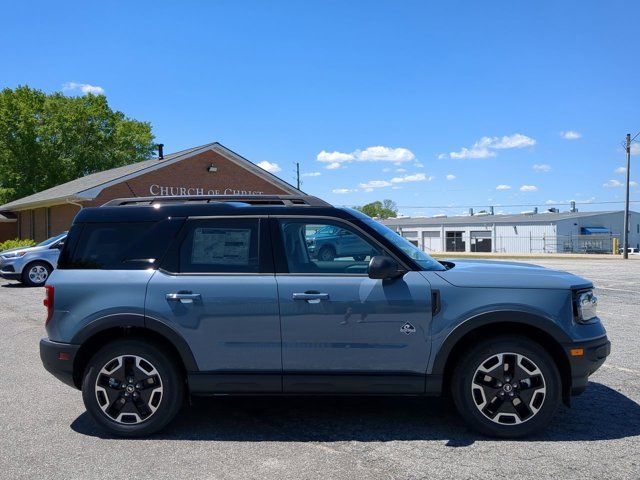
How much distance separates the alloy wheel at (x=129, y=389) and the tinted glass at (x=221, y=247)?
83 cm

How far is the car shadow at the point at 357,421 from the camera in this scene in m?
4.24

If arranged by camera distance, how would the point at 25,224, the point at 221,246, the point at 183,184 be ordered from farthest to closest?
the point at 25,224, the point at 183,184, the point at 221,246

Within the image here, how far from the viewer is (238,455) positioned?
390 cm

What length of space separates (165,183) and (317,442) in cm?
2290

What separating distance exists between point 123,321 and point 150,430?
2.87ft

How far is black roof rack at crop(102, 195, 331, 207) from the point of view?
4609mm

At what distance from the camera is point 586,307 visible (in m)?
4.23

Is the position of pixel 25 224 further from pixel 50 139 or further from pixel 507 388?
pixel 507 388

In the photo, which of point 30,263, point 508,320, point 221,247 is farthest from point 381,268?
point 30,263

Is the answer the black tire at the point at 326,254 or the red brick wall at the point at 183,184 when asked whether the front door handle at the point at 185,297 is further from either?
the red brick wall at the point at 183,184

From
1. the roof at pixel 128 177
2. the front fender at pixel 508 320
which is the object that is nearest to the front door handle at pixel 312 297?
the front fender at pixel 508 320

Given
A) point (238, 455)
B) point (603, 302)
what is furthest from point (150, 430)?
point (603, 302)

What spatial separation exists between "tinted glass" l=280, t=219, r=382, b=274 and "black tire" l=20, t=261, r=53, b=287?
43.7 ft

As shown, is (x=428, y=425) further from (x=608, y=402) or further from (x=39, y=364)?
(x=39, y=364)
